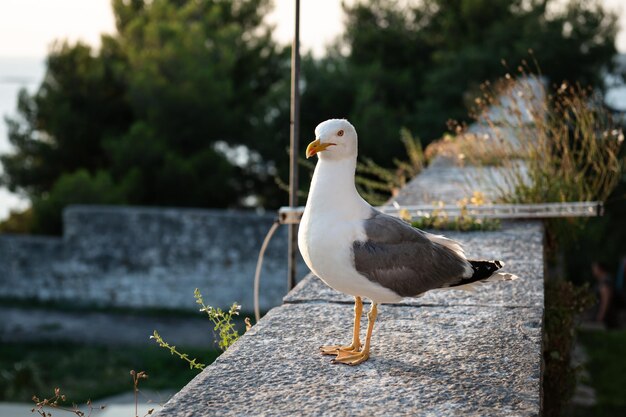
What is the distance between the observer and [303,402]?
2520 mm

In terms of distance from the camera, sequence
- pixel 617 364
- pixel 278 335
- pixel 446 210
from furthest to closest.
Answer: pixel 617 364, pixel 446 210, pixel 278 335

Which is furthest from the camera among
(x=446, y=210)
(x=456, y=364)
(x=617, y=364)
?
(x=617, y=364)

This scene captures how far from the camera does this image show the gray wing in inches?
110

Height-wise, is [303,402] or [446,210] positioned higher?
[446,210]

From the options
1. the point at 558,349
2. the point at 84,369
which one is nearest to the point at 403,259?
the point at 558,349

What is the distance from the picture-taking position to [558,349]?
4.51 metres

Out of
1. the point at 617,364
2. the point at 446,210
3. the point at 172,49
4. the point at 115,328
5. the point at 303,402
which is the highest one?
the point at 172,49

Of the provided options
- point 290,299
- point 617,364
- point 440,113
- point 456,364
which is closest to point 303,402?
point 456,364

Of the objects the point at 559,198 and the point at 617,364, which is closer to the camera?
the point at 559,198

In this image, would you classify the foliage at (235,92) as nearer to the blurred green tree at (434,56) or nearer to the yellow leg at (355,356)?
the blurred green tree at (434,56)

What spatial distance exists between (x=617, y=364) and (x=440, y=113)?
7748 mm

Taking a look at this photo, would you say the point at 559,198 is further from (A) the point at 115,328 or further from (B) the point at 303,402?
(A) the point at 115,328

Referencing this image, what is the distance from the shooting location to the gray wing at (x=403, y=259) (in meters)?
2.80

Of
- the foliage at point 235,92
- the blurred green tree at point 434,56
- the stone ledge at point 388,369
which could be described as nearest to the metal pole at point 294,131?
the stone ledge at point 388,369
